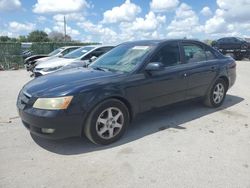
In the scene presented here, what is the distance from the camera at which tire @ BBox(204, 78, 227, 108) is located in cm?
566

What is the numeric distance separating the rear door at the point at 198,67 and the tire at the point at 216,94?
0.22 m

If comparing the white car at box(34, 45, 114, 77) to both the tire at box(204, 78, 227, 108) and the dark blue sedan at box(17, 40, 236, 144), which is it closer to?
the dark blue sedan at box(17, 40, 236, 144)

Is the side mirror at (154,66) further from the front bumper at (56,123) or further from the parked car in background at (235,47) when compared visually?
the parked car in background at (235,47)

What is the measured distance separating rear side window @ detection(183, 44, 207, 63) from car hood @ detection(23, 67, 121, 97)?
1.77m

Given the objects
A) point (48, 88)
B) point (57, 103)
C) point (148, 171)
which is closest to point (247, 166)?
point (148, 171)

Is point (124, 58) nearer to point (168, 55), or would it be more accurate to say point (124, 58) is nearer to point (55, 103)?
point (168, 55)

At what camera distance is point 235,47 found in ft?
70.8

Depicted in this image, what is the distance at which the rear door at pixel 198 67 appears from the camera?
5.08 m

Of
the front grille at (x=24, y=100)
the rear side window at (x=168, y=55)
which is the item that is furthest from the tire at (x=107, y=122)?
the rear side window at (x=168, y=55)

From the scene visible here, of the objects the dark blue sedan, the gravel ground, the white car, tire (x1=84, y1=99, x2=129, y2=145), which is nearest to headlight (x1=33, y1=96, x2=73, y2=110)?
the dark blue sedan

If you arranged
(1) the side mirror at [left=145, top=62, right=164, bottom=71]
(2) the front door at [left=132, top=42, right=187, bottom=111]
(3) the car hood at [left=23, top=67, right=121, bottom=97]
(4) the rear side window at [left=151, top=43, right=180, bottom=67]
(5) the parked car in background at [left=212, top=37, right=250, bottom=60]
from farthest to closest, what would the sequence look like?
1. (5) the parked car in background at [left=212, top=37, right=250, bottom=60]
2. (4) the rear side window at [left=151, top=43, right=180, bottom=67]
3. (2) the front door at [left=132, top=42, right=187, bottom=111]
4. (1) the side mirror at [left=145, top=62, right=164, bottom=71]
5. (3) the car hood at [left=23, top=67, right=121, bottom=97]

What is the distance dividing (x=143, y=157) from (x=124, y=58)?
Result: 190cm

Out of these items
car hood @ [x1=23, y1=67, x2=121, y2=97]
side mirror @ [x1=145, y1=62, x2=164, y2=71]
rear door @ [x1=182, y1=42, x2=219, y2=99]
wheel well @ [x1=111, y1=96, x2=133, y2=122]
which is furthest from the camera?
rear door @ [x1=182, y1=42, x2=219, y2=99]

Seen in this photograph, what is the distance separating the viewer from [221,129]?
4.54 metres
